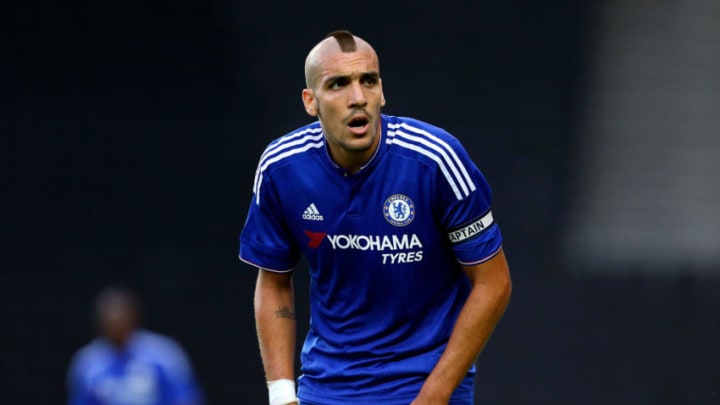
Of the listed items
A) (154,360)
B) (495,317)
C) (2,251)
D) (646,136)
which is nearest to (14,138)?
(2,251)

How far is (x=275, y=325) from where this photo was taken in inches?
171

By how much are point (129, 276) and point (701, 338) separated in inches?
147

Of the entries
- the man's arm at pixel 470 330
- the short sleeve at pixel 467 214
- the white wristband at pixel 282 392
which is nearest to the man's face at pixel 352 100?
the short sleeve at pixel 467 214

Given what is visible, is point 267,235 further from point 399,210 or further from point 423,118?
point 423,118

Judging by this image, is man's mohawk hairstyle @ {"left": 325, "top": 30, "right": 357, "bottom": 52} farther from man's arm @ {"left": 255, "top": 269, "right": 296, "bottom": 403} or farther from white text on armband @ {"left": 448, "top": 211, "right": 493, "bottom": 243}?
man's arm @ {"left": 255, "top": 269, "right": 296, "bottom": 403}

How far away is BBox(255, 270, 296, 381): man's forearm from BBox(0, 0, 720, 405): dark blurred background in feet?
11.5

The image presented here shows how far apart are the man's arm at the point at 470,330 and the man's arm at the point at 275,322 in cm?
56

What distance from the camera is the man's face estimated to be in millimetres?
4027

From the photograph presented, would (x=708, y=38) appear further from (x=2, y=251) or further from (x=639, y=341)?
(x=2, y=251)

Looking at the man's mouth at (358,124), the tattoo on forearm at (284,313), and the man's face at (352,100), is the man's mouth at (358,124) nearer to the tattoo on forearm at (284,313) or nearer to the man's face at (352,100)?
the man's face at (352,100)

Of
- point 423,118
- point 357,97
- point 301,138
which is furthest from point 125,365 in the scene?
point 357,97

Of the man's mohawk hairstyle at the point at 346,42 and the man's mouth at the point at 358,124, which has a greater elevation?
the man's mohawk hairstyle at the point at 346,42

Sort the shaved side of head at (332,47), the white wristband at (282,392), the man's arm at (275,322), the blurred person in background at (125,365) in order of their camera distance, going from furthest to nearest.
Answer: the blurred person in background at (125,365) < the man's arm at (275,322) < the white wristband at (282,392) < the shaved side of head at (332,47)

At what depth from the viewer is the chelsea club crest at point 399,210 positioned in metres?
4.05
